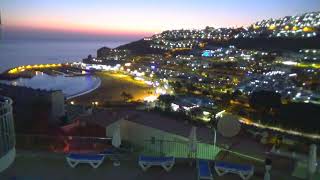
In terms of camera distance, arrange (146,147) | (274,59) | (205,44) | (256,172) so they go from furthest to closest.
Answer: (205,44) < (274,59) < (146,147) < (256,172)

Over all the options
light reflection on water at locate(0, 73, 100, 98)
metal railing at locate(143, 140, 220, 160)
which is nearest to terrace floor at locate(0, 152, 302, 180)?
metal railing at locate(143, 140, 220, 160)

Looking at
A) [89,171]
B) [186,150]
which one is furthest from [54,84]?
[89,171]

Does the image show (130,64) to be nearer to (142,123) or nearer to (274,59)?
(274,59)

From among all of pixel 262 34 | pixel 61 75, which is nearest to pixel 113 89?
pixel 61 75

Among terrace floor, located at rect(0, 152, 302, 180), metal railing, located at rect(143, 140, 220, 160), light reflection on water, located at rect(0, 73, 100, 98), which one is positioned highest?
terrace floor, located at rect(0, 152, 302, 180)

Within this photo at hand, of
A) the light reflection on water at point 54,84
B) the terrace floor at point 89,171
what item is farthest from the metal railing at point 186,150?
the light reflection on water at point 54,84

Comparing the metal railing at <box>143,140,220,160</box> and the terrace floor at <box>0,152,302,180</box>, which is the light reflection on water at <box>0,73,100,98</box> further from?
the terrace floor at <box>0,152,302,180</box>

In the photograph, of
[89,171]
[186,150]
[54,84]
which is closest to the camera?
[89,171]

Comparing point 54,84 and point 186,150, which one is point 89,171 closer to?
point 186,150
